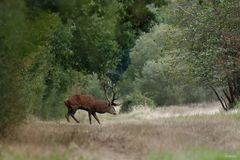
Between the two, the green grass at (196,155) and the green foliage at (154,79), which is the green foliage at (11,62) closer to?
the green grass at (196,155)

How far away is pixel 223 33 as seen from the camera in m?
32.0

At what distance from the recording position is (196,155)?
50.1 feet

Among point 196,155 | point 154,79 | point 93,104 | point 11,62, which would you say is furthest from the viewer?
point 154,79

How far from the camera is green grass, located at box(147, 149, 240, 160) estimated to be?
14898mm

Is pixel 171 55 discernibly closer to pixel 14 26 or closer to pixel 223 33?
pixel 223 33

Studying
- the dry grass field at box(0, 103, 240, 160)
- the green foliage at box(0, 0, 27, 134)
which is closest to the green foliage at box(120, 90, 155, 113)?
the dry grass field at box(0, 103, 240, 160)

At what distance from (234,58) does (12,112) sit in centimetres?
1712

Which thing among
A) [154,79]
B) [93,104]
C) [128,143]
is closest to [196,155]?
[128,143]

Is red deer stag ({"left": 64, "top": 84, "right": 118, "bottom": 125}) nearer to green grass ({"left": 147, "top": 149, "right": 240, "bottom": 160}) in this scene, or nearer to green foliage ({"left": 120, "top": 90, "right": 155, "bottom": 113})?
green grass ({"left": 147, "top": 149, "right": 240, "bottom": 160})

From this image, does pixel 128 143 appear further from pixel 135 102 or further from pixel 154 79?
pixel 154 79

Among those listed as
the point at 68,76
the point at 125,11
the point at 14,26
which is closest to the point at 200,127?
the point at 125,11

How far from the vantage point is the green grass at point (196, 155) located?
1490cm

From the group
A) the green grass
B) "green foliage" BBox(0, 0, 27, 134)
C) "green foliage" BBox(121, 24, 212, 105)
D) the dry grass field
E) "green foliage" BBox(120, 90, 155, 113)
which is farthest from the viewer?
"green foliage" BBox(121, 24, 212, 105)

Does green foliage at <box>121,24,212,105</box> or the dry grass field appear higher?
the dry grass field
